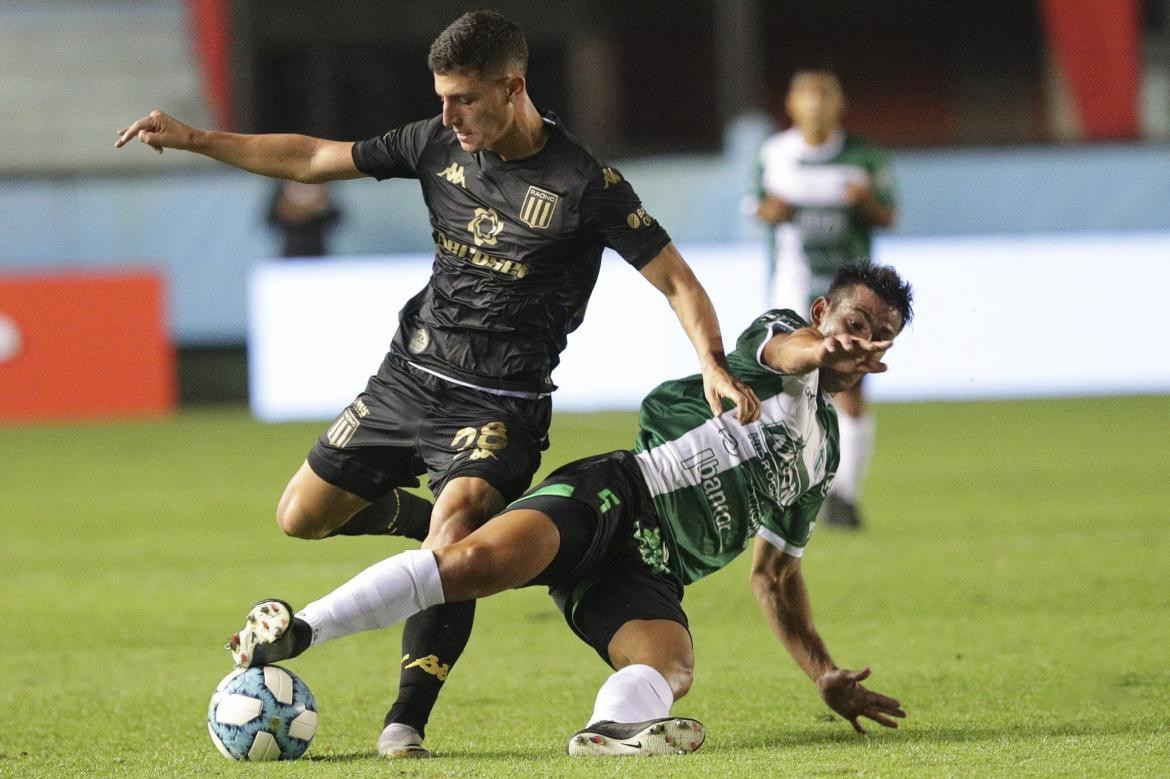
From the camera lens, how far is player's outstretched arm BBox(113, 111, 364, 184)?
15.6 feet

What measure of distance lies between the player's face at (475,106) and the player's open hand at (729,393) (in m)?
0.83

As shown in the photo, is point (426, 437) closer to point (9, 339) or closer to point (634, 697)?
point (634, 697)

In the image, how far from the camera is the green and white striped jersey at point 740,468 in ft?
14.1

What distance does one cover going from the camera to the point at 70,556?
7895 mm

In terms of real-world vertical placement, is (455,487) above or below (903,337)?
above

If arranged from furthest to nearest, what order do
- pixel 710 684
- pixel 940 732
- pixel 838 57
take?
pixel 838 57, pixel 710 684, pixel 940 732

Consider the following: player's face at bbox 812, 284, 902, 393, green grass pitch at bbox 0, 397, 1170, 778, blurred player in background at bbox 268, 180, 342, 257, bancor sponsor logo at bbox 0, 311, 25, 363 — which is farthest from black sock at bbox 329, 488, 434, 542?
blurred player in background at bbox 268, 180, 342, 257

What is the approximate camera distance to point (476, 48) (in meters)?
4.33

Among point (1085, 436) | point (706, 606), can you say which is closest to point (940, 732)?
point (706, 606)

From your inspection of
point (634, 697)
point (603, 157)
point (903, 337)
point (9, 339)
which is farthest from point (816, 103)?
point (9, 339)

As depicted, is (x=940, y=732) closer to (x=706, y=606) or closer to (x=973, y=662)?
(x=973, y=662)

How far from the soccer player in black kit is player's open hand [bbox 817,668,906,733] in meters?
0.84

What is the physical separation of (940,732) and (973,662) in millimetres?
1138

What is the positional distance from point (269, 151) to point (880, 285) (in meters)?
1.68
